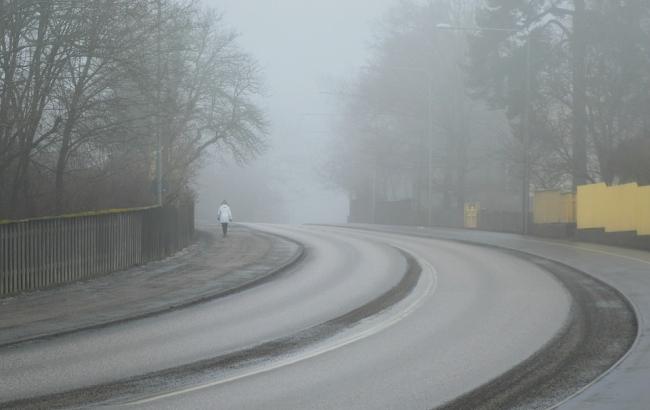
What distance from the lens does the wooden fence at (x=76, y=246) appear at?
20000mm

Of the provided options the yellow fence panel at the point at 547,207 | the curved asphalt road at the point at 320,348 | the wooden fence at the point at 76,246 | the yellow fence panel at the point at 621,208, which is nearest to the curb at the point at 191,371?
the curved asphalt road at the point at 320,348

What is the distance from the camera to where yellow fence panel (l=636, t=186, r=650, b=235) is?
29547 millimetres

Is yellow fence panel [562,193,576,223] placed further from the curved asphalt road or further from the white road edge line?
the white road edge line

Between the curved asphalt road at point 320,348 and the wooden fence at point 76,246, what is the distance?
398cm

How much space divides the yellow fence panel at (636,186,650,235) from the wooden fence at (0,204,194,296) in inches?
531

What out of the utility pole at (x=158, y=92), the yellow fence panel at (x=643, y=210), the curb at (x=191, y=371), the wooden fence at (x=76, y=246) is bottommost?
the curb at (x=191, y=371)

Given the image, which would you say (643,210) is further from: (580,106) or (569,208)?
(580,106)

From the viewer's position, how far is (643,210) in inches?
1177

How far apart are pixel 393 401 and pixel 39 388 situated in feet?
11.8

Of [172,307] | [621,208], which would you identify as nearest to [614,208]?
[621,208]

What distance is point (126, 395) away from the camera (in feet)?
33.4

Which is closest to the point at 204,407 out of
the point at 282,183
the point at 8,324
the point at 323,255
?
the point at 8,324

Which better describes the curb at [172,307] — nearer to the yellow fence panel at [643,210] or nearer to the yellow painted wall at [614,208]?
the yellow fence panel at [643,210]

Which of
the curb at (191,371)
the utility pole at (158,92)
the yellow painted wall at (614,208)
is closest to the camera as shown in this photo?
the curb at (191,371)
